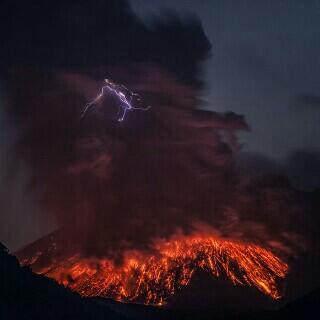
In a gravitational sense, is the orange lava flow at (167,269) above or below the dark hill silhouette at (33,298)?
above

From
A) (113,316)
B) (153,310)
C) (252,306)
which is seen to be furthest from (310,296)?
(252,306)

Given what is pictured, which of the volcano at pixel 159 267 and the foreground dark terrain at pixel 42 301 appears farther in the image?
the volcano at pixel 159 267

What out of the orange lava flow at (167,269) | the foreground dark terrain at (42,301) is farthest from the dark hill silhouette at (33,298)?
the orange lava flow at (167,269)

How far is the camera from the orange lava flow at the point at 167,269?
518ft

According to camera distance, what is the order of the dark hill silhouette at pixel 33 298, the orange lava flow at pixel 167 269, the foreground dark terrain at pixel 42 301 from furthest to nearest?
the orange lava flow at pixel 167 269, the foreground dark terrain at pixel 42 301, the dark hill silhouette at pixel 33 298

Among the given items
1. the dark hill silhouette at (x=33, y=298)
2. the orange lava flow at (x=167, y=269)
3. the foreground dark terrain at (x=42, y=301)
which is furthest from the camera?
the orange lava flow at (x=167, y=269)

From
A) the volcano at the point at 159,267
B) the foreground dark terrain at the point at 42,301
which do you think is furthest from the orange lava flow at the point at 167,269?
the foreground dark terrain at the point at 42,301

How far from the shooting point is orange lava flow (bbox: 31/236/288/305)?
518ft

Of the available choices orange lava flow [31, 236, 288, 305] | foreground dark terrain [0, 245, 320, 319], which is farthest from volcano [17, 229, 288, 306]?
foreground dark terrain [0, 245, 320, 319]

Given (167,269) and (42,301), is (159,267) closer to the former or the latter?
(167,269)

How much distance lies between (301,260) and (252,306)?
1347 inches

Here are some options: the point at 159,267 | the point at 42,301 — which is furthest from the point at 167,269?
the point at 42,301

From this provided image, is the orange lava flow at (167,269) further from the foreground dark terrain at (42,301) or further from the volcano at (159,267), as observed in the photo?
the foreground dark terrain at (42,301)

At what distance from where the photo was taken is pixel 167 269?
176250 mm
